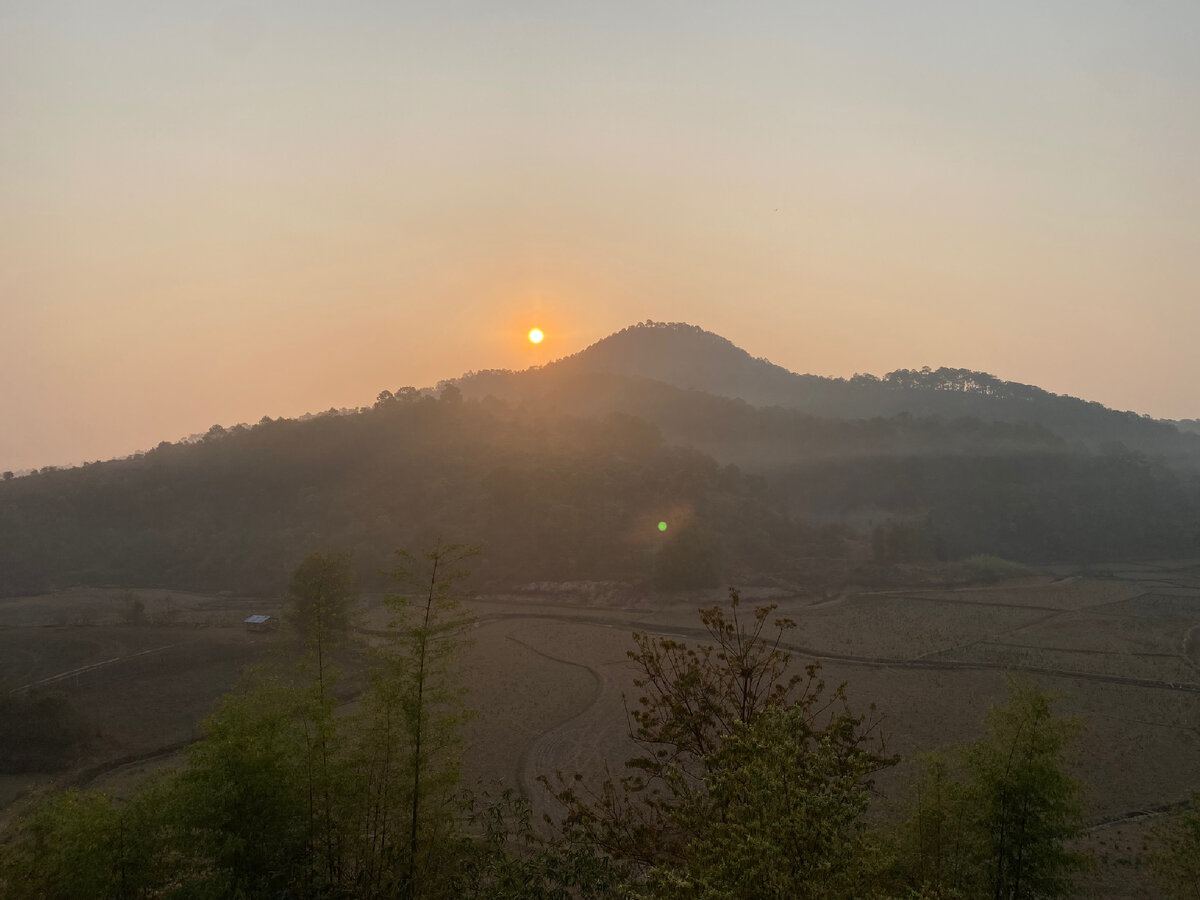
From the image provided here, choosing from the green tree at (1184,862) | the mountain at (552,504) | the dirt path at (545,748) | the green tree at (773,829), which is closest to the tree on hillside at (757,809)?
the green tree at (773,829)

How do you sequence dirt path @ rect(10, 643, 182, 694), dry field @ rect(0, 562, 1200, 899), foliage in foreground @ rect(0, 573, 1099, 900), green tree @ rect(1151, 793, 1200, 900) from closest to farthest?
1. foliage in foreground @ rect(0, 573, 1099, 900)
2. green tree @ rect(1151, 793, 1200, 900)
3. dry field @ rect(0, 562, 1200, 899)
4. dirt path @ rect(10, 643, 182, 694)

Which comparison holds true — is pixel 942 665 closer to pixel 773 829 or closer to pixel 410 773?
pixel 410 773

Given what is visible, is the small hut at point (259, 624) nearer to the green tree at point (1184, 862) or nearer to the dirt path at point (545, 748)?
the dirt path at point (545, 748)

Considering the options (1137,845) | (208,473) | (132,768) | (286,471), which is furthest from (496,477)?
(1137,845)

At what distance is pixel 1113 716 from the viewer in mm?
35750

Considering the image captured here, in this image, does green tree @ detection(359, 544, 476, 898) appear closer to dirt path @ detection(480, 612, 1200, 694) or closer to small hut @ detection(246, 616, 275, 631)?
dirt path @ detection(480, 612, 1200, 694)

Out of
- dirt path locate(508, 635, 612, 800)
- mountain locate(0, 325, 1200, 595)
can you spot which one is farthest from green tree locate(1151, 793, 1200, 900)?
mountain locate(0, 325, 1200, 595)

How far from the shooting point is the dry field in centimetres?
2944

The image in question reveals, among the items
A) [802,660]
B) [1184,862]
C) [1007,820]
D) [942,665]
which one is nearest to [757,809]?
[1007,820]

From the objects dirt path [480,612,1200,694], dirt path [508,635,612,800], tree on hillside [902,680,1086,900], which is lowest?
dirt path [480,612,1200,694]

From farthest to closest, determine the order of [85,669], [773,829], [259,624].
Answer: [259,624]
[85,669]
[773,829]

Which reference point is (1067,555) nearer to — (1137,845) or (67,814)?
(1137,845)

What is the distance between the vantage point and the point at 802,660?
45.4 m

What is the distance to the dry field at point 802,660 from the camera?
2944 centimetres
